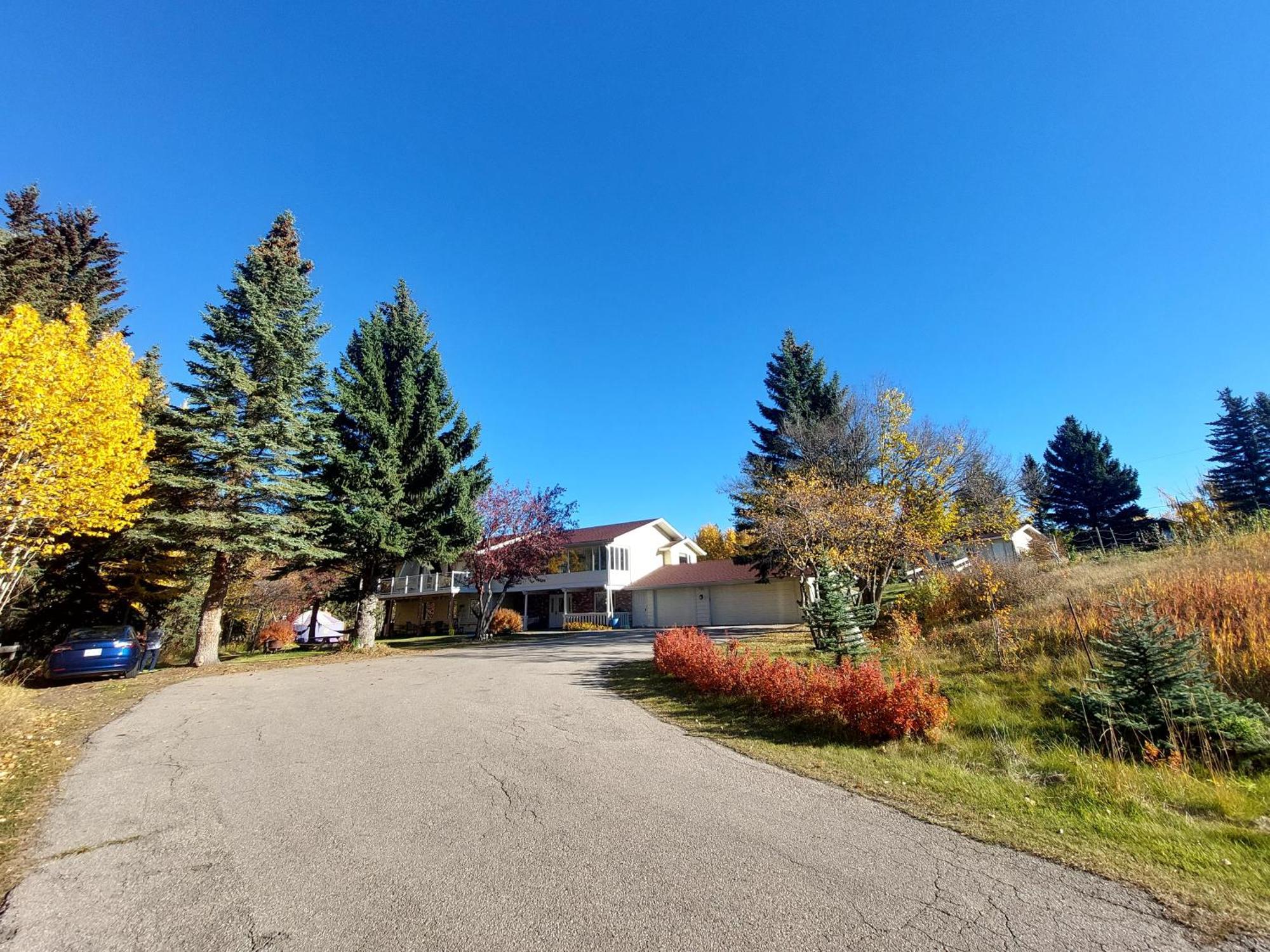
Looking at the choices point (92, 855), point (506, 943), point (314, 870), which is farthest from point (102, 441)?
point (506, 943)

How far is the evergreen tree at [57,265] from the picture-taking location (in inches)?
677

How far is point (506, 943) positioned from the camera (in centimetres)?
284

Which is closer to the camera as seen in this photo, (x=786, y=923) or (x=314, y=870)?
(x=786, y=923)

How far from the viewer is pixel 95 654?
1274cm

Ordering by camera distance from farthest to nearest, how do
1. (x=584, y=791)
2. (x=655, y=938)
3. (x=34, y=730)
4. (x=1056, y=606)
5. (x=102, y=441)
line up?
1. (x=102, y=441)
2. (x=1056, y=606)
3. (x=34, y=730)
4. (x=584, y=791)
5. (x=655, y=938)

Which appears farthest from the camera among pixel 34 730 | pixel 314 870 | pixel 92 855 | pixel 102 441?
pixel 102 441

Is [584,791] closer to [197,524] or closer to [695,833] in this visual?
[695,833]

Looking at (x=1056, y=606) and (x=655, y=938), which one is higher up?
(x=1056, y=606)

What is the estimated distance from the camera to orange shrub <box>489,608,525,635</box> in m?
31.3

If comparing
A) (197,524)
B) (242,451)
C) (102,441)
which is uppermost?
(242,451)

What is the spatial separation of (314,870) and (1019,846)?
476cm

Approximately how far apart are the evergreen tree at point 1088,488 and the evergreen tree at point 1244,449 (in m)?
6.08

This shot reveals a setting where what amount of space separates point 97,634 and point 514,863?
15139 mm

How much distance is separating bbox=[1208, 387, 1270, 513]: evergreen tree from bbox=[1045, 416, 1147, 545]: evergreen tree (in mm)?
6082
